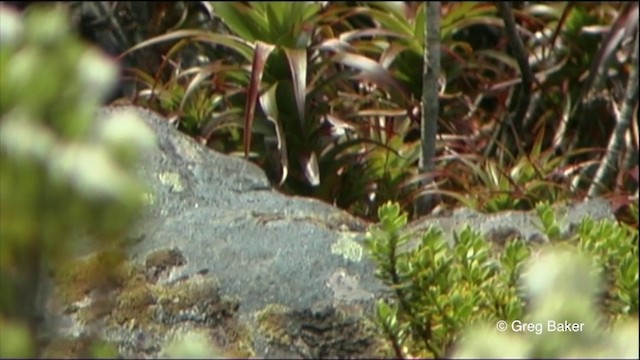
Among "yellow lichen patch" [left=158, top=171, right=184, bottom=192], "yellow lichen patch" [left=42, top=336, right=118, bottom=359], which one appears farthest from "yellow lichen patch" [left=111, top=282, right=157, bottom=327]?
"yellow lichen patch" [left=158, top=171, right=184, bottom=192]

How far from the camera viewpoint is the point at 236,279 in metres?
2.18

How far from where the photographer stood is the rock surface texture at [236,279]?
200cm

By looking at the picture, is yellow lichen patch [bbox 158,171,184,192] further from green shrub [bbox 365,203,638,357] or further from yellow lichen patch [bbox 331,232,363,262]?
green shrub [bbox 365,203,638,357]

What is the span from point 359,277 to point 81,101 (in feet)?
3.53

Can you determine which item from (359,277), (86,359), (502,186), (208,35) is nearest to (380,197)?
(502,186)

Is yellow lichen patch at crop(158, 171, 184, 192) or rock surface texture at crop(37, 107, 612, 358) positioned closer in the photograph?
rock surface texture at crop(37, 107, 612, 358)

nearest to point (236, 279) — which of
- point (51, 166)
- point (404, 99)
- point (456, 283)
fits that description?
point (456, 283)

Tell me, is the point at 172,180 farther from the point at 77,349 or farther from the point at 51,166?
the point at 51,166

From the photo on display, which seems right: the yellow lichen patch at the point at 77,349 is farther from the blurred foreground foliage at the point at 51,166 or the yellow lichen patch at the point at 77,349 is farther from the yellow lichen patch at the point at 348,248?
the yellow lichen patch at the point at 348,248

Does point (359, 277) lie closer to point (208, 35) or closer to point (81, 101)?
point (81, 101)

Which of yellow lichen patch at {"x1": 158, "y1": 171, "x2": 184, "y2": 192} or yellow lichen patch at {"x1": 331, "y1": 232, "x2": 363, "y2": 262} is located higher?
yellow lichen patch at {"x1": 331, "y1": 232, "x2": 363, "y2": 262}

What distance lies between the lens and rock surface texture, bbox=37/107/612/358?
6.57 ft

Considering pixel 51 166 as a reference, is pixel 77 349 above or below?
below

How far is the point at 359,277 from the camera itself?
224 centimetres
